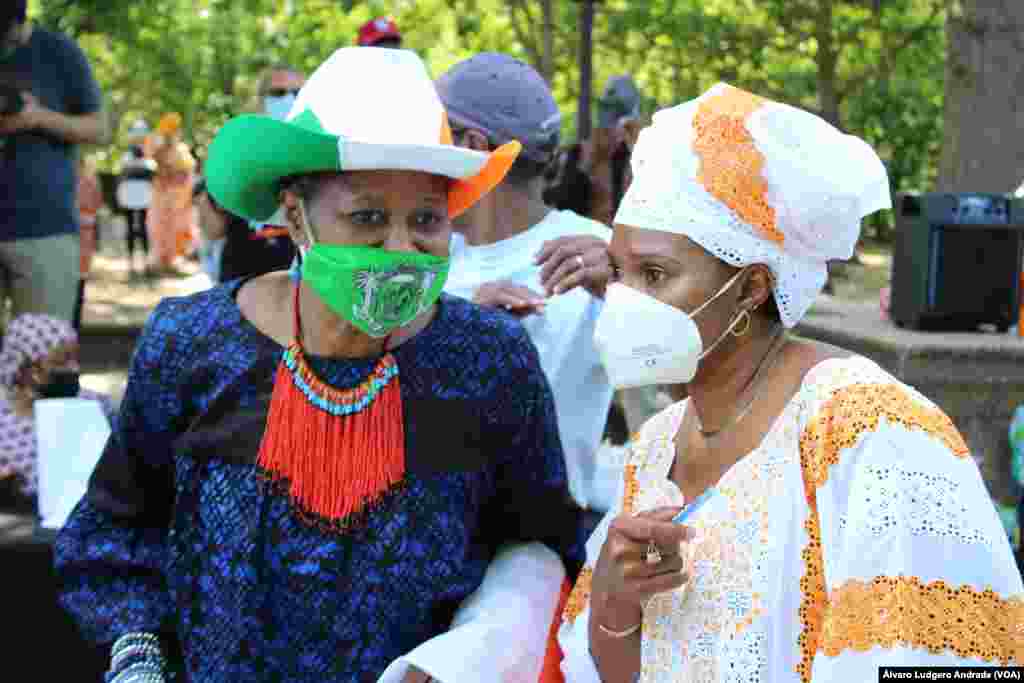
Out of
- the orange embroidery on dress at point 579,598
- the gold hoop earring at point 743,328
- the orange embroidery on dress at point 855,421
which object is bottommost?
the orange embroidery on dress at point 579,598

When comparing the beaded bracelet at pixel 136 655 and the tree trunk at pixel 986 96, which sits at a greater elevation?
the tree trunk at pixel 986 96

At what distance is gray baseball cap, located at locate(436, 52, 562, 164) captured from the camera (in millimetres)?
3641

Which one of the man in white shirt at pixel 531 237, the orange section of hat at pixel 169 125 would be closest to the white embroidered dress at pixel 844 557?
the man in white shirt at pixel 531 237

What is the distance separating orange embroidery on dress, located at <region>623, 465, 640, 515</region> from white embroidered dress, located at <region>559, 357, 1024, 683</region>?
232 millimetres

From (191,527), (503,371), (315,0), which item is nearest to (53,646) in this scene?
(191,527)

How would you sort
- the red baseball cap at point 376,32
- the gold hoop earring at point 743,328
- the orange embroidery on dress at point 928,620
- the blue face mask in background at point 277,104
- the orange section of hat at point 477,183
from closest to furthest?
the orange embroidery on dress at point 928,620 < the gold hoop earring at point 743,328 < the orange section of hat at point 477,183 < the red baseball cap at point 376,32 < the blue face mask in background at point 277,104

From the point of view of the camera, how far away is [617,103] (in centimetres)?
985

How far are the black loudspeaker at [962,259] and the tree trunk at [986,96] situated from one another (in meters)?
1.90

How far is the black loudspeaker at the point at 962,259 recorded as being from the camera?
19.4 ft

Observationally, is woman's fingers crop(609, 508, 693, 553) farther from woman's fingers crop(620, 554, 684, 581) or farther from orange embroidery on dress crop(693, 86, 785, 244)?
orange embroidery on dress crop(693, 86, 785, 244)

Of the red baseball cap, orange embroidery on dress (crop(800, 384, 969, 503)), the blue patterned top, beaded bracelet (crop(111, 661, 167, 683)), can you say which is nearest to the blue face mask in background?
the red baseball cap

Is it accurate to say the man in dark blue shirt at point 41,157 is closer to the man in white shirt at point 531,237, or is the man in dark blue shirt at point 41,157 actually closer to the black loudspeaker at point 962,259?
the man in white shirt at point 531,237

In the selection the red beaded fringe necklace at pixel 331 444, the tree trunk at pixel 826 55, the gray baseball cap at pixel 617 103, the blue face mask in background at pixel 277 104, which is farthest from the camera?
the tree trunk at pixel 826 55

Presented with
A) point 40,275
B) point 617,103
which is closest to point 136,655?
point 40,275
